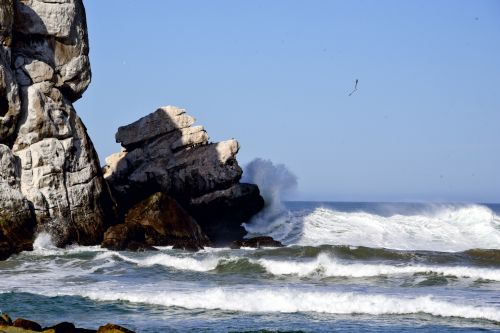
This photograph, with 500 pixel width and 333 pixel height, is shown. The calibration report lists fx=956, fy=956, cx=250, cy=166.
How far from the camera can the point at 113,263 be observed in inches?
1182

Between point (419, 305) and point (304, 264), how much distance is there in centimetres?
877

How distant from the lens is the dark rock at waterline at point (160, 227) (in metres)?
36.8

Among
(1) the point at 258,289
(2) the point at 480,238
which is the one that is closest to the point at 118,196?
(2) the point at 480,238

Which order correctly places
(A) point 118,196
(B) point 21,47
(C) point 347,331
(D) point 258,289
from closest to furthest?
(C) point 347,331
(D) point 258,289
(B) point 21,47
(A) point 118,196

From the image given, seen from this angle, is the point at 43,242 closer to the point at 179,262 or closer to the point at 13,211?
the point at 13,211

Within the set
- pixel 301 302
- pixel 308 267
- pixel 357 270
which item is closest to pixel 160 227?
pixel 308 267

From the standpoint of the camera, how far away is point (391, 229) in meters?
A: 47.2

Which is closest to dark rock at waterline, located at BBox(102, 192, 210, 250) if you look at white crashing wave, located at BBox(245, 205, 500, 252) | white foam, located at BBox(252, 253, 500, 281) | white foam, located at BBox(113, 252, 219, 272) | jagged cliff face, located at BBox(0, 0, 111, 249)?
jagged cliff face, located at BBox(0, 0, 111, 249)

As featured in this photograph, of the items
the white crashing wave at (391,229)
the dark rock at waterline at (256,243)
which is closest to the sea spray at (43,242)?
the dark rock at waterline at (256,243)

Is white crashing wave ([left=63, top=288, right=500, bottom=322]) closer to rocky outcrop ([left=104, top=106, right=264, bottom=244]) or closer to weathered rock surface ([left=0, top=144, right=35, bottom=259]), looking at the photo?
weathered rock surface ([left=0, top=144, right=35, bottom=259])

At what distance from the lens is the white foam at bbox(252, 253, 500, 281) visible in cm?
2788

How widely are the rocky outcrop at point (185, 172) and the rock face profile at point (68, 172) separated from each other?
0.19 feet

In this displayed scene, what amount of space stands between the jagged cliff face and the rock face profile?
0.13 feet

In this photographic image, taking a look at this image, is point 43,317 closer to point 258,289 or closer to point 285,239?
point 258,289
